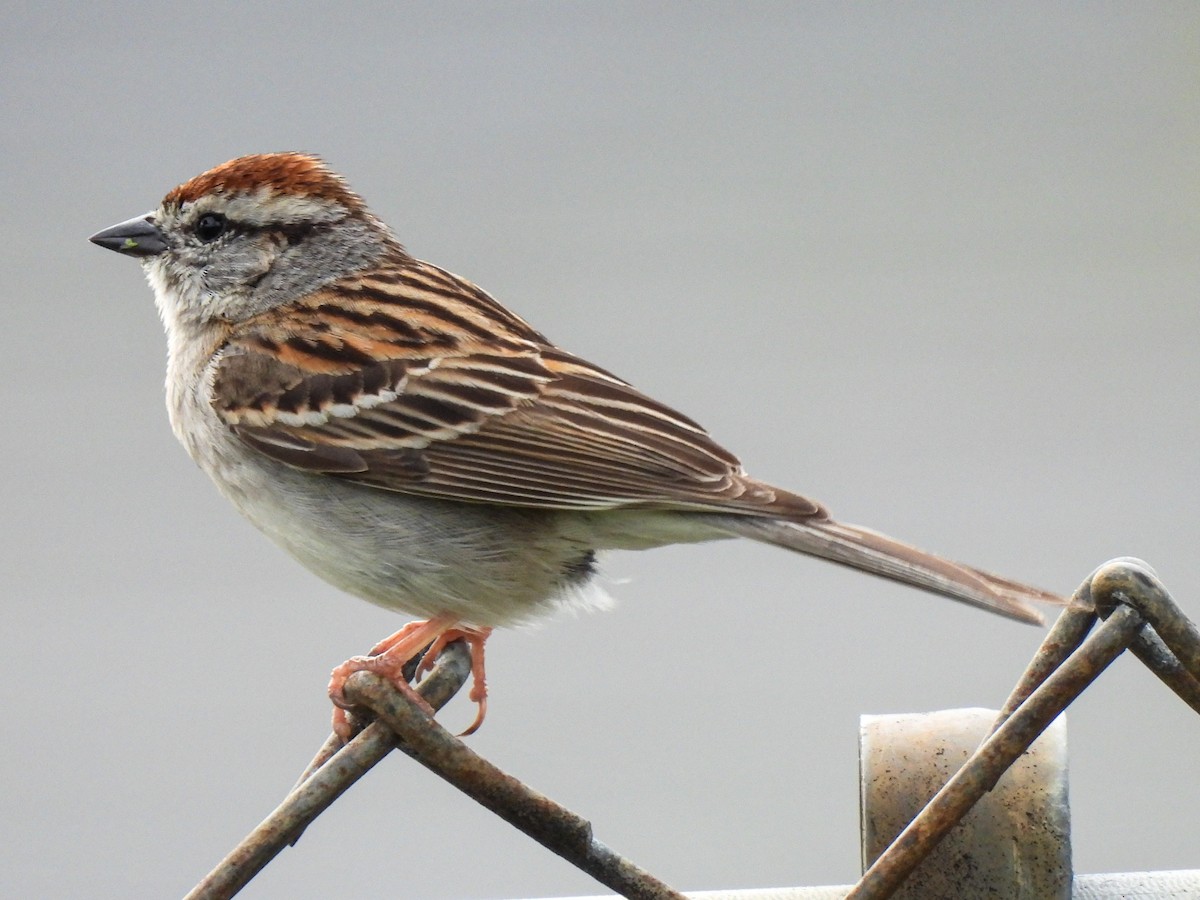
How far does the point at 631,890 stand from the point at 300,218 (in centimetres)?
243

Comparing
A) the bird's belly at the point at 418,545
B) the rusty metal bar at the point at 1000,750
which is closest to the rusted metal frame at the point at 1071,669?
the rusty metal bar at the point at 1000,750

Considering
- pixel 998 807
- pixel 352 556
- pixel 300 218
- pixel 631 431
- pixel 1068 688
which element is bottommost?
pixel 998 807

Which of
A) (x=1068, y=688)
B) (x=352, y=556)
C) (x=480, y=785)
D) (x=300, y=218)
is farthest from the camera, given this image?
(x=300, y=218)

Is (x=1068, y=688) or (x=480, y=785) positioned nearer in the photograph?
(x=1068, y=688)

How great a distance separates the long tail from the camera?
199 cm

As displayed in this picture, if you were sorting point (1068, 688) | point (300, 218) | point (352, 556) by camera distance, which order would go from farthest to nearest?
1. point (300, 218)
2. point (352, 556)
3. point (1068, 688)

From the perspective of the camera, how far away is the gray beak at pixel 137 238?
3.36 meters

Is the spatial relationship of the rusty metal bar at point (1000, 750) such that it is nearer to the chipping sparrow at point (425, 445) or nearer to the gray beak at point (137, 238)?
the chipping sparrow at point (425, 445)

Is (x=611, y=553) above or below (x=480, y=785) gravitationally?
above

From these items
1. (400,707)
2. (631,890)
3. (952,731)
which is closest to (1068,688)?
(952,731)

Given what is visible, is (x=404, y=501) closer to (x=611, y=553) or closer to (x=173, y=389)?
(x=611, y=553)

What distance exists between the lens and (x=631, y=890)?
4.71 ft

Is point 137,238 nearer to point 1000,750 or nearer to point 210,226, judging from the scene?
point 210,226

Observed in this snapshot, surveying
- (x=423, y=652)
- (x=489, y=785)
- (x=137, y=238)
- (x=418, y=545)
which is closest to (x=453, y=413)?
(x=418, y=545)
